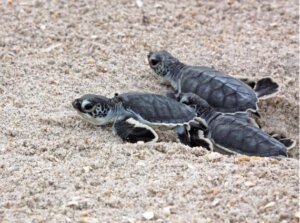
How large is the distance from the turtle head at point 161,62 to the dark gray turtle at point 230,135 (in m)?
0.25

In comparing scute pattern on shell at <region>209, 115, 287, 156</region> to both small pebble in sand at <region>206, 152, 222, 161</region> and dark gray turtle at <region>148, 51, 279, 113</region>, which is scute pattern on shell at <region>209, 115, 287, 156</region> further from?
small pebble in sand at <region>206, 152, 222, 161</region>

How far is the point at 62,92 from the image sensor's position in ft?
10.7

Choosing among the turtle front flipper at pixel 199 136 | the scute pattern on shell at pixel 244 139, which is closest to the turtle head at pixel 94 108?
the turtle front flipper at pixel 199 136

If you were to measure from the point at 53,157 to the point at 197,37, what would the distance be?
57.1 inches

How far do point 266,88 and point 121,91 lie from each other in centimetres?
66

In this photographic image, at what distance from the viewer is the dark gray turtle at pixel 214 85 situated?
3230 millimetres

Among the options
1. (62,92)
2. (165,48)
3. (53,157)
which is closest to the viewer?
(53,157)

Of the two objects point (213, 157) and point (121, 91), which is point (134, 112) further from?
point (213, 157)

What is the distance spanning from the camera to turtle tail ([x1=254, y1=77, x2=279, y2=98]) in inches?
131

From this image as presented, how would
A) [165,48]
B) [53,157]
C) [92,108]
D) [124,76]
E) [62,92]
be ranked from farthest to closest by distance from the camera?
1. [165,48]
2. [124,76]
3. [62,92]
4. [92,108]
5. [53,157]

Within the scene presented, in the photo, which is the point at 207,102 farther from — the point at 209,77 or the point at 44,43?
the point at 44,43

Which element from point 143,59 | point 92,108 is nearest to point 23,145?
point 92,108

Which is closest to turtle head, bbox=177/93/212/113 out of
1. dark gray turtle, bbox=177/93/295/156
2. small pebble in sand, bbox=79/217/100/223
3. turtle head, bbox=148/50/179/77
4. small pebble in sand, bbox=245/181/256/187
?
dark gray turtle, bbox=177/93/295/156

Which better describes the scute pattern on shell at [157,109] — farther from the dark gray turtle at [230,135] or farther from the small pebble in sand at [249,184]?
the small pebble in sand at [249,184]
